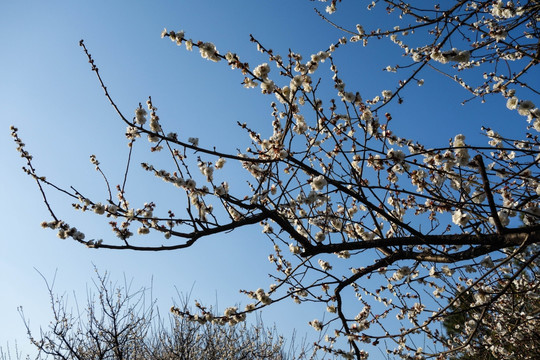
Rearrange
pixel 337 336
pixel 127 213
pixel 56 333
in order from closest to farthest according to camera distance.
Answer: pixel 127 213, pixel 337 336, pixel 56 333

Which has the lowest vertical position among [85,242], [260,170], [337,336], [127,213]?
[337,336]

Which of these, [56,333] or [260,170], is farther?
[56,333]

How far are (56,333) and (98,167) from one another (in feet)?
26.4

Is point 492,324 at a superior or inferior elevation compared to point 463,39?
inferior

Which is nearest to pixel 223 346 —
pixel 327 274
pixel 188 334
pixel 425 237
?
pixel 188 334

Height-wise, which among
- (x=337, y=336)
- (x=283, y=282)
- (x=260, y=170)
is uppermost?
(x=260, y=170)

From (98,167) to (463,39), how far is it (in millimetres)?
4027

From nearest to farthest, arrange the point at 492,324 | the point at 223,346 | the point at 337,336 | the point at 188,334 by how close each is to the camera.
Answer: the point at 337,336 → the point at 492,324 → the point at 188,334 → the point at 223,346

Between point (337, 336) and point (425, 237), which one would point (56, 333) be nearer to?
point (337, 336)

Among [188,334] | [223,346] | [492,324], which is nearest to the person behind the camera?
[492,324]

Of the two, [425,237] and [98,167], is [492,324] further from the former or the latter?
[98,167]

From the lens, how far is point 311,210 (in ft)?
12.6

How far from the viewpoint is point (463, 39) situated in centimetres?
388

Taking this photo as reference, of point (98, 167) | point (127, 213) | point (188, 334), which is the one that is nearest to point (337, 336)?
point (127, 213)
